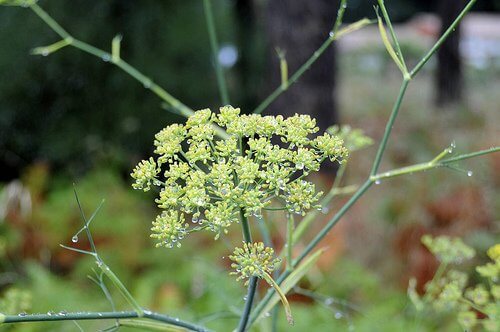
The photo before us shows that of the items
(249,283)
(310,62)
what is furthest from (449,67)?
(249,283)

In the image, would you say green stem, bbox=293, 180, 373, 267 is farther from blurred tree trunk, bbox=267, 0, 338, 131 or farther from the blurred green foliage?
the blurred green foliage

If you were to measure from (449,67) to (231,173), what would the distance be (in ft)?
31.6

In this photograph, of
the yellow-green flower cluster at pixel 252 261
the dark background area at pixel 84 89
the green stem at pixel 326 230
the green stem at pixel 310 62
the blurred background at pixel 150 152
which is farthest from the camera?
the dark background area at pixel 84 89

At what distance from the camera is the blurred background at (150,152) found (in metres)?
3.56

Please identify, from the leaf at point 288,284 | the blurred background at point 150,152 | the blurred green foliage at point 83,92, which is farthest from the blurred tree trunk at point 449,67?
the leaf at point 288,284

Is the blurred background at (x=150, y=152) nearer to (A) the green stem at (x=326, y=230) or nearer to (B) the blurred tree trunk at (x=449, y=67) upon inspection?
(B) the blurred tree trunk at (x=449, y=67)

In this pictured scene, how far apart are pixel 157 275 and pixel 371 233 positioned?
5.57 feet

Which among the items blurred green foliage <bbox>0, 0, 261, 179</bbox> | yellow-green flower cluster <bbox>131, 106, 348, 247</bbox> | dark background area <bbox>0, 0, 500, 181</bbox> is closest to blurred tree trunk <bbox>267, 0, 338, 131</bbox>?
dark background area <bbox>0, 0, 500, 181</bbox>

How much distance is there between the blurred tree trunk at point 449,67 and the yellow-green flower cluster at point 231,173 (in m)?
8.90

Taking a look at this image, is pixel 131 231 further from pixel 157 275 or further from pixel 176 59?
pixel 176 59

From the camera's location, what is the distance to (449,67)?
9.75 meters

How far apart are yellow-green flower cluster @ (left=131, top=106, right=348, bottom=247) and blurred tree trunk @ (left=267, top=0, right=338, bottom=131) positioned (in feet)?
12.3

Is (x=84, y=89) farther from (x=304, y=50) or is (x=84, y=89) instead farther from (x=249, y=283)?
(x=249, y=283)

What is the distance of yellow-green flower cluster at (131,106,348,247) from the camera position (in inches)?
29.8
